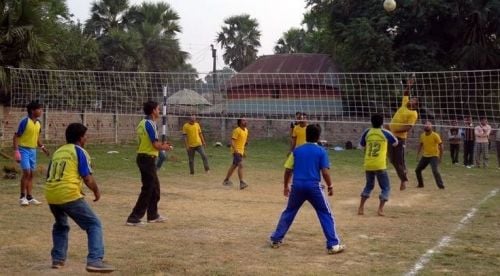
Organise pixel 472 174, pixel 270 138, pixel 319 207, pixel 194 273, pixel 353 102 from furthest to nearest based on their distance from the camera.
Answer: pixel 270 138, pixel 353 102, pixel 472 174, pixel 319 207, pixel 194 273

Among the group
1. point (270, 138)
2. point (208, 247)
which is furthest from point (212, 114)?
point (208, 247)

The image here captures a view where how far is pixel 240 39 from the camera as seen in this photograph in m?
52.8

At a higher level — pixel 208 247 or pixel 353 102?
pixel 353 102

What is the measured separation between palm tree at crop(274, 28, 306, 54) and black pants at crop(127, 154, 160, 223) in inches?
1863

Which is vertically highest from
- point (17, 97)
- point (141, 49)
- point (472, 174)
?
point (141, 49)

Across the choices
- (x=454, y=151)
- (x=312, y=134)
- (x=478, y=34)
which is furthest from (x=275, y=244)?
(x=478, y=34)

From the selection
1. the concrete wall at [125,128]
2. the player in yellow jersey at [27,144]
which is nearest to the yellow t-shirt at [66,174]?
the player in yellow jersey at [27,144]

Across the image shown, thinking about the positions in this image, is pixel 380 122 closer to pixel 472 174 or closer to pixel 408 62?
pixel 472 174

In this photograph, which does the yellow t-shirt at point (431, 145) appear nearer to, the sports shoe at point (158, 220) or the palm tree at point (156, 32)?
the sports shoe at point (158, 220)

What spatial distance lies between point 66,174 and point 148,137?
2.41 metres

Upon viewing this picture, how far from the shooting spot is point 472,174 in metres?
16.2

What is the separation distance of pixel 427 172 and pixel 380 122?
771cm

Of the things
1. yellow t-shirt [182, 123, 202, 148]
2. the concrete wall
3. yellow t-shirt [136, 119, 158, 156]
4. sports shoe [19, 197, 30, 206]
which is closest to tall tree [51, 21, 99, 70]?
the concrete wall

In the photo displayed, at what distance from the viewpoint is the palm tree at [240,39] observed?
52.3 meters
